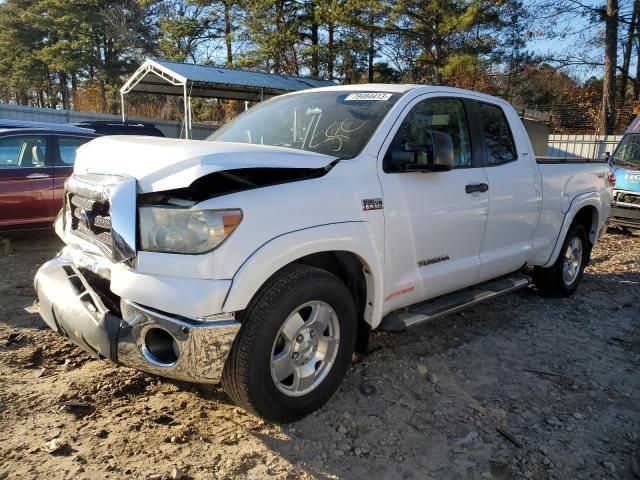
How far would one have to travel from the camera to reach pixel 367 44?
85.5 feet

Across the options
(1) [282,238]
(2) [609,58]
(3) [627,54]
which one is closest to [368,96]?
(1) [282,238]

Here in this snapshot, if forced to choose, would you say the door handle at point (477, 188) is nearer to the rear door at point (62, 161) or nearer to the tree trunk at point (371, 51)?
the rear door at point (62, 161)

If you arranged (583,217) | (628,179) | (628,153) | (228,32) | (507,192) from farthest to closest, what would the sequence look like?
(228,32) < (628,153) < (628,179) < (583,217) < (507,192)

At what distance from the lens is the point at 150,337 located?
8.63 feet

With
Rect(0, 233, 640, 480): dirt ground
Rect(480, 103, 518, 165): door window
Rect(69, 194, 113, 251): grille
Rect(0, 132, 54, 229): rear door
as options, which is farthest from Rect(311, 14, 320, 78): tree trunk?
Rect(69, 194, 113, 251): grille

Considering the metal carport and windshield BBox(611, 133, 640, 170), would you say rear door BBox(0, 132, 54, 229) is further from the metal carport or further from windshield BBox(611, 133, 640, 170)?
windshield BBox(611, 133, 640, 170)

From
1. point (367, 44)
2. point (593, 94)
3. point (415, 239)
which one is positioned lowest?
point (415, 239)

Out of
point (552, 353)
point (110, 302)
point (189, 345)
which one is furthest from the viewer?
point (552, 353)

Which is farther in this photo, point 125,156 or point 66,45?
point 66,45

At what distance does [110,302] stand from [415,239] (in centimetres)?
191

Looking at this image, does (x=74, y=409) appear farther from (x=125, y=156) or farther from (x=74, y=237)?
(x=125, y=156)

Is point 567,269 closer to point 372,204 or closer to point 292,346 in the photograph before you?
point 372,204

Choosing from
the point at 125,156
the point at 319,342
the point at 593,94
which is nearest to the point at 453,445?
the point at 319,342

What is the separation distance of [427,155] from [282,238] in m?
1.27
